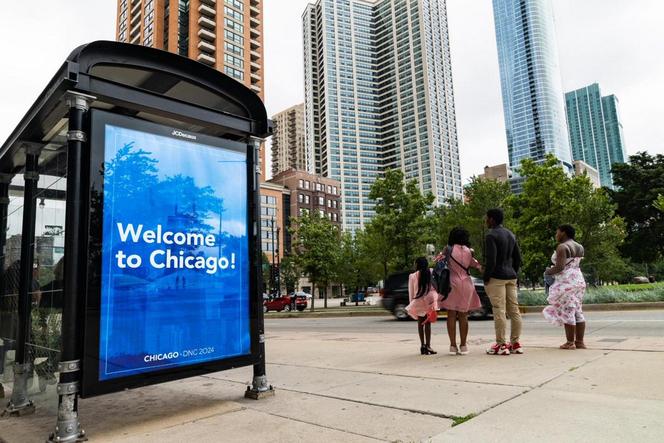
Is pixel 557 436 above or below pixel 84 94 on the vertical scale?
below

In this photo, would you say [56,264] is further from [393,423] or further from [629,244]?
[629,244]

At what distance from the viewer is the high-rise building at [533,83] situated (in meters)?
182

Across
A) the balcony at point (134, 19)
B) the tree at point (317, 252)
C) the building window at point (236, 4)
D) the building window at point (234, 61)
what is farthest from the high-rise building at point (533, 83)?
the tree at point (317, 252)

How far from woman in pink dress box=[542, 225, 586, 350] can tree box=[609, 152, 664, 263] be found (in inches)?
1843

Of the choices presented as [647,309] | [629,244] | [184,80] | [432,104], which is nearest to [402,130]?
[432,104]

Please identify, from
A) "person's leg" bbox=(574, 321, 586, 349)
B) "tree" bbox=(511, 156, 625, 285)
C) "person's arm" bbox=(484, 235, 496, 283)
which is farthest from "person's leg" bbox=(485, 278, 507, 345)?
"tree" bbox=(511, 156, 625, 285)

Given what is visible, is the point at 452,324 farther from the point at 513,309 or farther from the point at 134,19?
the point at 134,19

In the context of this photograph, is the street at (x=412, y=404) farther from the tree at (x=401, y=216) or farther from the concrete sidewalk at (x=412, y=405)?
the tree at (x=401, y=216)

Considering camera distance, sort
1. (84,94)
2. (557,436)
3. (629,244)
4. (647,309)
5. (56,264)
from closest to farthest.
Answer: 1. (557,436)
2. (84,94)
3. (56,264)
4. (647,309)
5. (629,244)

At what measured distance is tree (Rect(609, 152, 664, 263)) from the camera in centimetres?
4662

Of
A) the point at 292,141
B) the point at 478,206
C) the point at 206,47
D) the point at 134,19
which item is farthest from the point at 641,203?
the point at 292,141

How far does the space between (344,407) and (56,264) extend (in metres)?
2.93

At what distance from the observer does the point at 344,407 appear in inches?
153

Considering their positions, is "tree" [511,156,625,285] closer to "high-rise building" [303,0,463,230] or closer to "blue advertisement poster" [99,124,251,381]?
"blue advertisement poster" [99,124,251,381]
